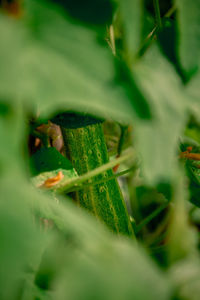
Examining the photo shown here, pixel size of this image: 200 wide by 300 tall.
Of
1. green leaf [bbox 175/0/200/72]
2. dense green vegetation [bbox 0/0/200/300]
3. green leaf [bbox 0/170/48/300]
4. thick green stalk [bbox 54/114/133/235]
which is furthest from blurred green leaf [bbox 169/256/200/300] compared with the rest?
thick green stalk [bbox 54/114/133/235]

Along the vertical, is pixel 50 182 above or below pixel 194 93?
below

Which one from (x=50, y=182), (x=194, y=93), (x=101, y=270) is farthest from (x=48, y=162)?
(x=101, y=270)

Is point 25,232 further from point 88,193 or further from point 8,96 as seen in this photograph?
point 88,193

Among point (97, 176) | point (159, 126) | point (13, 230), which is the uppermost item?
point (159, 126)

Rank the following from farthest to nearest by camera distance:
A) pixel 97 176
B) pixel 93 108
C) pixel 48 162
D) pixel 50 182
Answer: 1. pixel 97 176
2. pixel 48 162
3. pixel 50 182
4. pixel 93 108

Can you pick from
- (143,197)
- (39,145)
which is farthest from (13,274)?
(143,197)

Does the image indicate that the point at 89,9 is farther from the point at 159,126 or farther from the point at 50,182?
the point at 50,182
